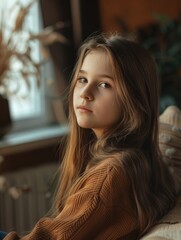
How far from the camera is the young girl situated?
1.22 m

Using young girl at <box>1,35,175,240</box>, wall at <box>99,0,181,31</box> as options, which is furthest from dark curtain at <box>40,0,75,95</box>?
young girl at <box>1,35,175,240</box>

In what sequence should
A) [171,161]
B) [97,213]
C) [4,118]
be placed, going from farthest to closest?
[4,118] < [171,161] < [97,213]

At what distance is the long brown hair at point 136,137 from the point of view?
1290mm

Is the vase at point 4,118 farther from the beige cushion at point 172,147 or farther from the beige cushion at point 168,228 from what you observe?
the beige cushion at point 168,228

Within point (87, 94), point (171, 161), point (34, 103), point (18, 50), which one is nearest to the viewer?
point (87, 94)

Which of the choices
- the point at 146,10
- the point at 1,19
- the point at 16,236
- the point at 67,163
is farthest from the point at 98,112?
the point at 146,10

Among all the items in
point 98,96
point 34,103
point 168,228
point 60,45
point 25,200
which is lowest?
point 25,200

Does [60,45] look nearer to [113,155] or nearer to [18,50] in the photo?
[18,50]

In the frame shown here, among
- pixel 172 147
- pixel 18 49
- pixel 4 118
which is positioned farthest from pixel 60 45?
pixel 172 147

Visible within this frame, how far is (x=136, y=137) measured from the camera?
136cm

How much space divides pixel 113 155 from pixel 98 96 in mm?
168

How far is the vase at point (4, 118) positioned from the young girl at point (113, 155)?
1.00 m

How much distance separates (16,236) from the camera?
50.3 inches

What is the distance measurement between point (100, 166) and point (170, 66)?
53.2 inches
